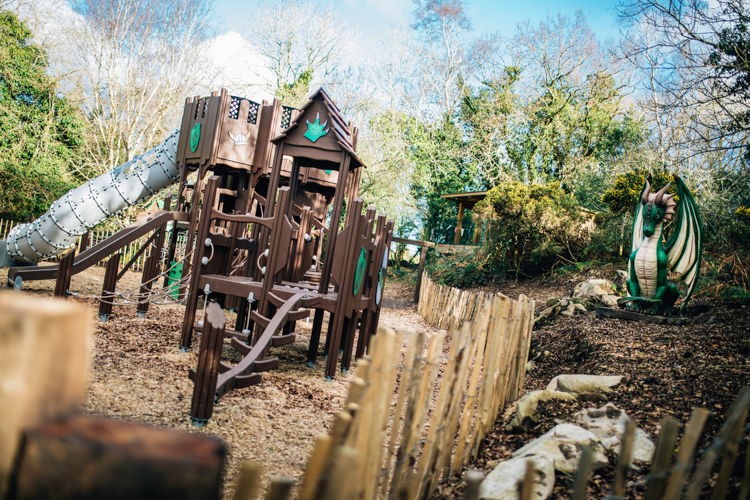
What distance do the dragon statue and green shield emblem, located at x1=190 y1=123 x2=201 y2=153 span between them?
724cm

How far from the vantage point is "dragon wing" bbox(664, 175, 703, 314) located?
6.07 meters

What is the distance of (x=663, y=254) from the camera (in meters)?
6.23

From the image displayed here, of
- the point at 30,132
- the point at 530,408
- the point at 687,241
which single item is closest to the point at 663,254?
the point at 687,241

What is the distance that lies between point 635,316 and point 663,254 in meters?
0.95

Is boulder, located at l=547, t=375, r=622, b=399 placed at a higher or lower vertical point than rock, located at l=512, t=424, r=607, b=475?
higher

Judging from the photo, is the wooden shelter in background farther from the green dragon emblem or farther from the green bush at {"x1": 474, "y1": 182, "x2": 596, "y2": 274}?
the green dragon emblem

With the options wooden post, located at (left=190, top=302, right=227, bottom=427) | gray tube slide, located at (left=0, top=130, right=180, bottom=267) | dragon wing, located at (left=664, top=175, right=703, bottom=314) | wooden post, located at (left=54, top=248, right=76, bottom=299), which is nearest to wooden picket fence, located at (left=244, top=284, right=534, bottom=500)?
wooden post, located at (left=190, top=302, right=227, bottom=427)

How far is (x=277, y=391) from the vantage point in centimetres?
432

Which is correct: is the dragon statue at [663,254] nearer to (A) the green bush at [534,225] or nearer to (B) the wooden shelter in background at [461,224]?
(A) the green bush at [534,225]

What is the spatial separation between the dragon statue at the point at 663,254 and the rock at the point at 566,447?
429 cm

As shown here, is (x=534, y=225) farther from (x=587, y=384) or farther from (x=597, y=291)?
(x=587, y=384)

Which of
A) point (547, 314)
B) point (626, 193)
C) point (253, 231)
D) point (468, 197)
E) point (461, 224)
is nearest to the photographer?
point (253, 231)

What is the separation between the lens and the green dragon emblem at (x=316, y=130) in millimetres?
5227

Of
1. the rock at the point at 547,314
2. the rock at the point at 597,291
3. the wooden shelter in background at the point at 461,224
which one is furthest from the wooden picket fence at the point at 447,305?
the wooden shelter in background at the point at 461,224
